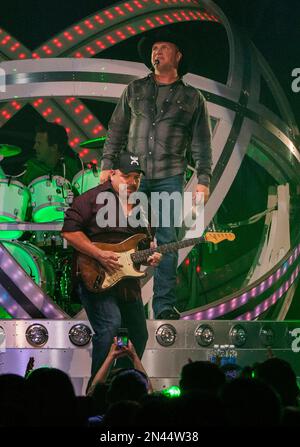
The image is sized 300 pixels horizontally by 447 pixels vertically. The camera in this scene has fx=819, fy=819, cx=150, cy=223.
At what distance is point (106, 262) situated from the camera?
701cm

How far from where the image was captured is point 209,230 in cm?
848

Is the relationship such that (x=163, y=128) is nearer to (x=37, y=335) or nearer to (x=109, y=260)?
(x=109, y=260)

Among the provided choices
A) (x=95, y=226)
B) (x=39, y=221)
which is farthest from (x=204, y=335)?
(x=39, y=221)

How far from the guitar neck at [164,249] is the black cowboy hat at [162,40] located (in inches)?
73.9

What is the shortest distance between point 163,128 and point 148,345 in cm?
217

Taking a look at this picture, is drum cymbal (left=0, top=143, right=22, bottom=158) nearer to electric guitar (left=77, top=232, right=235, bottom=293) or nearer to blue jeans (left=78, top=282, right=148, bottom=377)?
electric guitar (left=77, top=232, right=235, bottom=293)

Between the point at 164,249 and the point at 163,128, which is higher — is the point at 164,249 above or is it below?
below

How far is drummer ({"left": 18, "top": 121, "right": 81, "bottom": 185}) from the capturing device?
834 centimetres

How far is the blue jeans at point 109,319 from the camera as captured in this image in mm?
7010

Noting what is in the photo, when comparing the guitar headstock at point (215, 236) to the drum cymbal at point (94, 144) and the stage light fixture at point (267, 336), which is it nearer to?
the stage light fixture at point (267, 336)

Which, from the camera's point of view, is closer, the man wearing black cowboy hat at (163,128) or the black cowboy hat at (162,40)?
the man wearing black cowboy hat at (163,128)

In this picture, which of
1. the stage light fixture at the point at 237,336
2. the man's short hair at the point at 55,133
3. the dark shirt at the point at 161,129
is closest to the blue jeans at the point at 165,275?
the dark shirt at the point at 161,129

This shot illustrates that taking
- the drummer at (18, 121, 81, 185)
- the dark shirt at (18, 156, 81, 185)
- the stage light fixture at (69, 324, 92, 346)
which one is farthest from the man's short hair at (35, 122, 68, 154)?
the stage light fixture at (69, 324, 92, 346)

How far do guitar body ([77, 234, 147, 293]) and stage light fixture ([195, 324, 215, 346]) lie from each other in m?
0.97
